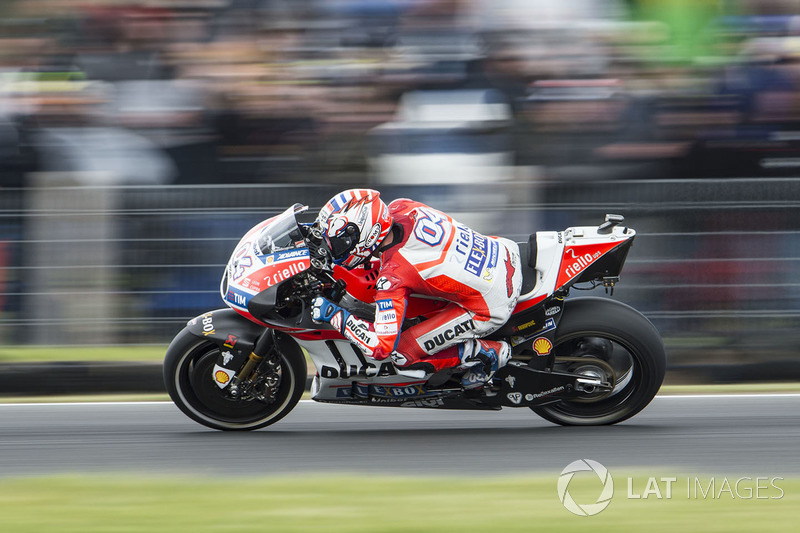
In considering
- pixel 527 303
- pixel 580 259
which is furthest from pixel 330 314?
pixel 580 259

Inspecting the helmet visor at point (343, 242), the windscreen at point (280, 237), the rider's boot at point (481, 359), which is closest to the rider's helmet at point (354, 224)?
Result: the helmet visor at point (343, 242)

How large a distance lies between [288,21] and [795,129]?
3.85 meters

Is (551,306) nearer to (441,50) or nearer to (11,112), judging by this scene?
(441,50)

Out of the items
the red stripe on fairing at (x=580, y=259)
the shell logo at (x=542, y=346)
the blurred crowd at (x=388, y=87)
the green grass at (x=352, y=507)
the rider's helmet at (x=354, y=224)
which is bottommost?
the green grass at (x=352, y=507)

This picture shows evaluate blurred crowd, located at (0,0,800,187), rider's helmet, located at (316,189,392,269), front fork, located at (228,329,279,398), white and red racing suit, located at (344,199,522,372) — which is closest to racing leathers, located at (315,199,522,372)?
white and red racing suit, located at (344,199,522,372)

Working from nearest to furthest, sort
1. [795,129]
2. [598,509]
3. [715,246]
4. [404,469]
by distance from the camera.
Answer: [598,509] < [404,469] < [715,246] < [795,129]

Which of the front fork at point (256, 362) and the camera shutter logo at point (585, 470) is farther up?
the front fork at point (256, 362)

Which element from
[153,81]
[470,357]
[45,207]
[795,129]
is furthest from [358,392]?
[795,129]

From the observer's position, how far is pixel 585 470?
205 inches

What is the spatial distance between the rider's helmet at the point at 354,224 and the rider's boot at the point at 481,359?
715mm

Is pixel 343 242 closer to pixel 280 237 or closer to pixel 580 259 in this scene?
pixel 280 237

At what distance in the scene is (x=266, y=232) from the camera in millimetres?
5969

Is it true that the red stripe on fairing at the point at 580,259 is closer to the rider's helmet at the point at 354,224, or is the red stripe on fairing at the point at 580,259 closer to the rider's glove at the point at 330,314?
the rider's helmet at the point at 354,224

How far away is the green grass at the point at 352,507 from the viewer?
14.2ft
